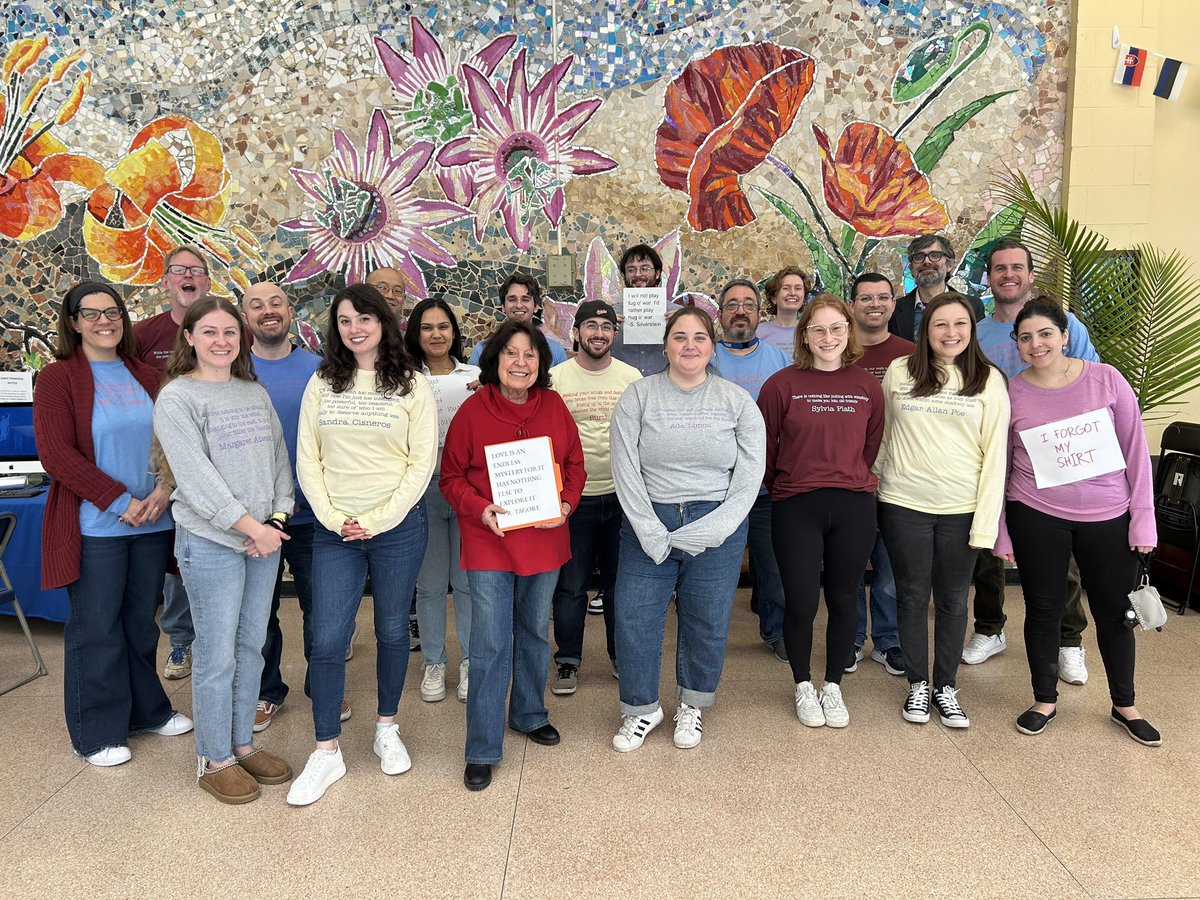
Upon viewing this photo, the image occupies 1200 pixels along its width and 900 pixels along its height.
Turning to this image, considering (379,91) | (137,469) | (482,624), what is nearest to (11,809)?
(137,469)

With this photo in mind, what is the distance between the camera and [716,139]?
4906 mm

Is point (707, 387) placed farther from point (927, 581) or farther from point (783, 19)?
point (783, 19)

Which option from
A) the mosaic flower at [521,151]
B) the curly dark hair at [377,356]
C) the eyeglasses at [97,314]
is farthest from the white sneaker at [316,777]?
the mosaic flower at [521,151]

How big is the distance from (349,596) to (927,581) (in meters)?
2.17

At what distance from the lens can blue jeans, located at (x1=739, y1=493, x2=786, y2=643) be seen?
3547 mm

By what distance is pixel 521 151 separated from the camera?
487cm

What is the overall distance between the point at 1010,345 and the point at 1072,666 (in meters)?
1.45

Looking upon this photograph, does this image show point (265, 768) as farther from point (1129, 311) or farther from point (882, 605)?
point (1129, 311)

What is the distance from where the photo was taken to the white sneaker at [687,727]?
2.89 metres

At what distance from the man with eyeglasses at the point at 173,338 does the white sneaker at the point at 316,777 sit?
1.12 m

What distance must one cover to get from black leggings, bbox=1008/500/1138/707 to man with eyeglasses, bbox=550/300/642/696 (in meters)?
1.58

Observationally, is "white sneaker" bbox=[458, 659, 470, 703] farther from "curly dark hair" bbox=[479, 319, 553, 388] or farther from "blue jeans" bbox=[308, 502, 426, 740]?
"curly dark hair" bbox=[479, 319, 553, 388]

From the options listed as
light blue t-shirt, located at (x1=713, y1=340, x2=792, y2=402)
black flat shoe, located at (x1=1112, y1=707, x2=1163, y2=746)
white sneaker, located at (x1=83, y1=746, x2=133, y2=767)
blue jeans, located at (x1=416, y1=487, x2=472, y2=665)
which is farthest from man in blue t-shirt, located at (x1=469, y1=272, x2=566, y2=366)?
black flat shoe, located at (x1=1112, y1=707, x2=1163, y2=746)

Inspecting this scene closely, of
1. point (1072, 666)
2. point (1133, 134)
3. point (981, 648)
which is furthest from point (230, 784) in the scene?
point (1133, 134)
